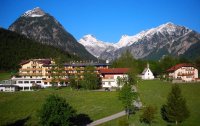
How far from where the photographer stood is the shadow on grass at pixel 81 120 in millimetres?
69588

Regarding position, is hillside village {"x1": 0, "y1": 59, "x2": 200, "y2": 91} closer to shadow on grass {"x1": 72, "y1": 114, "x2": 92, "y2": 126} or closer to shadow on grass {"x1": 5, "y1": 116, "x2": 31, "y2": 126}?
shadow on grass {"x1": 72, "y1": 114, "x2": 92, "y2": 126}

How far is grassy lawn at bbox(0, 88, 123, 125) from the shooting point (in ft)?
252

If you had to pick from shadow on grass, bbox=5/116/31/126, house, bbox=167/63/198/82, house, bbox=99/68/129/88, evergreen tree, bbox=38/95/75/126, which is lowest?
shadow on grass, bbox=5/116/31/126

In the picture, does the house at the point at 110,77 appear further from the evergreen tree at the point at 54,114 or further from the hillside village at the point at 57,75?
the evergreen tree at the point at 54,114

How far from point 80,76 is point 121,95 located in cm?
5659

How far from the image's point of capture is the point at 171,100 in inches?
2478

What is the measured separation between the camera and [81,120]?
72188 millimetres

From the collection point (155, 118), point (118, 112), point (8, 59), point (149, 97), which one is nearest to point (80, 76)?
point (149, 97)

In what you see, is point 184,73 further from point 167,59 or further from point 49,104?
point 49,104

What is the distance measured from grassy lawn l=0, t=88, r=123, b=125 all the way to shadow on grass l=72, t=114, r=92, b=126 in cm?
124

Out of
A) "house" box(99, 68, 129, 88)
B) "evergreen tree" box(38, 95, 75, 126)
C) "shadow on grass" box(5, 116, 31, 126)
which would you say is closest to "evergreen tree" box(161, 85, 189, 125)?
"evergreen tree" box(38, 95, 75, 126)

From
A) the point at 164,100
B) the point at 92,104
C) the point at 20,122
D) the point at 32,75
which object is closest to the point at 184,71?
the point at 32,75

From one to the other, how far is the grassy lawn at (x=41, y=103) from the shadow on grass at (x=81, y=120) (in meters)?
1.24

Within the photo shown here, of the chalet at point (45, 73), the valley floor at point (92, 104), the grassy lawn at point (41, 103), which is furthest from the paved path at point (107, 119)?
the chalet at point (45, 73)
